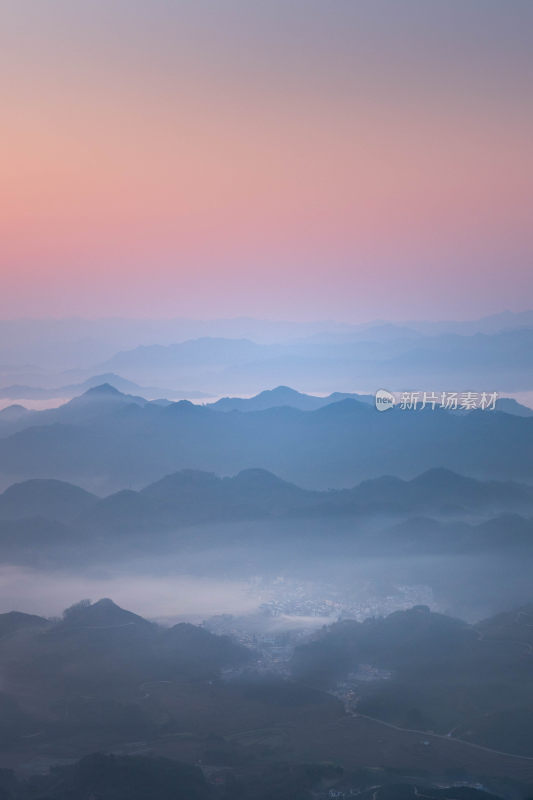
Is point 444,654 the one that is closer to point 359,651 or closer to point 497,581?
point 359,651

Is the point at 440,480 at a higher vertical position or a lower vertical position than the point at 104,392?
lower

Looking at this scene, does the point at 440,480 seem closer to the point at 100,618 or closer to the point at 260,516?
the point at 260,516

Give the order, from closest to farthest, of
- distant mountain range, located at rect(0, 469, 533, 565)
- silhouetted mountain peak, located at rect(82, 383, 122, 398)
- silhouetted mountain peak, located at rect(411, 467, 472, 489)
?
distant mountain range, located at rect(0, 469, 533, 565)
silhouetted mountain peak, located at rect(411, 467, 472, 489)
silhouetted mountain peak, located at rect(82, 383, 122, 398)

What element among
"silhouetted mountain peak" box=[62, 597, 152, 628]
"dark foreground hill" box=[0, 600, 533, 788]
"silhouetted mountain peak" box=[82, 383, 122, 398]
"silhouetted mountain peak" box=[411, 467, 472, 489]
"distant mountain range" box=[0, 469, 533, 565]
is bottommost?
"dark foreground hill" box=[0, 600, 533, 788]

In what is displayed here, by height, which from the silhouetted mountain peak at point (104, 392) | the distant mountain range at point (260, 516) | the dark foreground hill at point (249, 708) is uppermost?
the silhouetted mountain peak at point (104, 392)

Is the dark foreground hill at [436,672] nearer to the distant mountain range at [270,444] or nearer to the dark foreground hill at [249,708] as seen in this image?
the dark foreground hill at [249,708]

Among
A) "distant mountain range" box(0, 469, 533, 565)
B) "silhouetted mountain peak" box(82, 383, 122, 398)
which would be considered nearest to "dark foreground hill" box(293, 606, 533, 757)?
"distant mountain range" box(0, 469, 533, 565)

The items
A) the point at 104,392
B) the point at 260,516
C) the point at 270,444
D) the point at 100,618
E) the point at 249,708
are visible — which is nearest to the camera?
the point at 249,708

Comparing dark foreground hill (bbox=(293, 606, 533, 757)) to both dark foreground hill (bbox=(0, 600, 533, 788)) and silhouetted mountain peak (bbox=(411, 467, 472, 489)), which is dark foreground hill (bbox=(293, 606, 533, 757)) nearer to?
dark foreground hill (bbox=(0, 600, 533, 788))

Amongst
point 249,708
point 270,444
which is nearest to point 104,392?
point 270,444

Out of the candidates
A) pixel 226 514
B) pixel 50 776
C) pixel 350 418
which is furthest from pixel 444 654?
pixel 350 418

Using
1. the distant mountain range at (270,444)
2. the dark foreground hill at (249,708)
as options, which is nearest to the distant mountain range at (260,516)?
the distant mountain range at (270,444)
